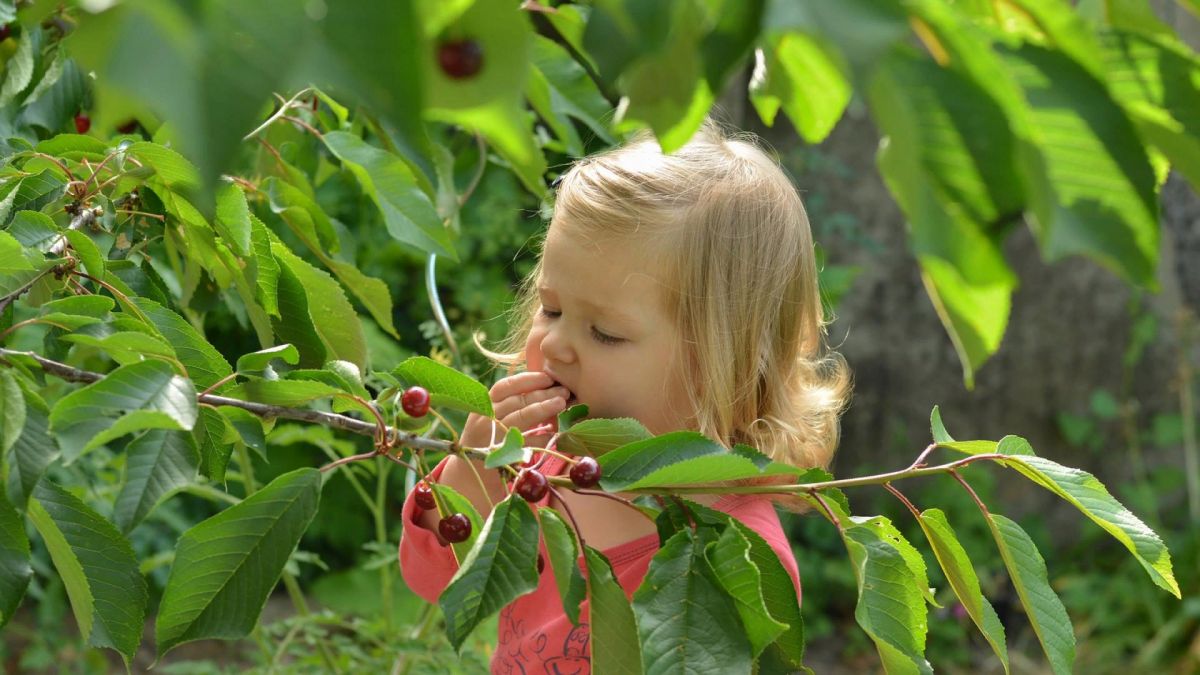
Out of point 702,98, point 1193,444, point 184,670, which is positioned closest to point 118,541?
point 702,98

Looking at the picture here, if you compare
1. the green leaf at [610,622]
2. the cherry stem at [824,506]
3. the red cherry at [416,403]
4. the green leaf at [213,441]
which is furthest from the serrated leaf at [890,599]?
the green leaf at [213,441]

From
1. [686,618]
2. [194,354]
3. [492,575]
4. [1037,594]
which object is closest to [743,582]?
[686,618]

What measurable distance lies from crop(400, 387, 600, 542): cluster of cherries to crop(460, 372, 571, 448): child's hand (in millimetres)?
270

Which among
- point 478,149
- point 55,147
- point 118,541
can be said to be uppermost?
point 55,147

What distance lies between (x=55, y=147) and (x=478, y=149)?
2.11 ft

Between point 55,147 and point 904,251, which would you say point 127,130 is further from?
point 904,251

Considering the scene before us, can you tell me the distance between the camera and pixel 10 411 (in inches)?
26.1

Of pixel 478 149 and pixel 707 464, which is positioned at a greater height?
pixel 707 464

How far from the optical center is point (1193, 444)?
3592 millimetres

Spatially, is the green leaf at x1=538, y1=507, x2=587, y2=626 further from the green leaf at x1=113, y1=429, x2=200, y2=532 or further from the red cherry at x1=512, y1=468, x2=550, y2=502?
the green leaf at x1=113, y1=429, x2=200, y2=532

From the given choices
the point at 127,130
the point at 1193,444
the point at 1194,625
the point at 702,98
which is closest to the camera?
the point at 702,98

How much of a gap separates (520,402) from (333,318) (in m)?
0.22

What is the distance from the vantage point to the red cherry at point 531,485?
30.1 inches

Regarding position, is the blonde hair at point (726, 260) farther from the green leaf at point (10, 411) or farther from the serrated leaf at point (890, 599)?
the green leaf at point (10, 411)
